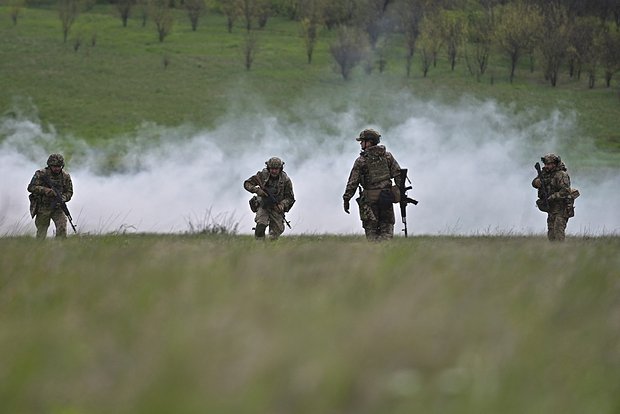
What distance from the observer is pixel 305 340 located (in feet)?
8.75

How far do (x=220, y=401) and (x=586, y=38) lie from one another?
81.4 m

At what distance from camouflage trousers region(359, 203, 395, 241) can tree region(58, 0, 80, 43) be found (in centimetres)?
6818

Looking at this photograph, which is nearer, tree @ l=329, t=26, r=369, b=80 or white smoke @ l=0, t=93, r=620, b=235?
white smoke @ l=0, t=93, r=620, b=235

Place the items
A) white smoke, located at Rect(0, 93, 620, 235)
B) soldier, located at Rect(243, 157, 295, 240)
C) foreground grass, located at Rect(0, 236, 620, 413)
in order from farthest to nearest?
white smoke, located at Rect(0, 93, 620, 235), soldier, located at Rect(243, 157, 295, 240), foreground grass, located at Rect(0, 236, 620, 413)

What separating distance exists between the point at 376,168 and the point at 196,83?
5303 centimetres

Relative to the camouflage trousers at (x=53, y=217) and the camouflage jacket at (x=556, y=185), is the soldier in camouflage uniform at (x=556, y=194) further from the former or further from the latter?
the camouflage trousers at (x=53, y=217)

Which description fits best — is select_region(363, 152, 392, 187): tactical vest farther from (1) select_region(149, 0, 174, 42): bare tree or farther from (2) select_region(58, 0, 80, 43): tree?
(1) select_region(149, 0, 174, 42): bare tree

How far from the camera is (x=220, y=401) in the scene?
208cm

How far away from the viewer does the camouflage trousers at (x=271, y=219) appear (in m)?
17.5

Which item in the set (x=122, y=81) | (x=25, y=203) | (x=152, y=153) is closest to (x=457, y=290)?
(x=25, y=203)

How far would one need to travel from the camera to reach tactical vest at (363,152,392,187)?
1565cm

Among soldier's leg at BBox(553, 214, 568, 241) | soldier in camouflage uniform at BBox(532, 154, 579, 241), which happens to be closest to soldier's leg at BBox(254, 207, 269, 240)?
soldier in camouflage uniform at BBox(532, 154, 579, 241)

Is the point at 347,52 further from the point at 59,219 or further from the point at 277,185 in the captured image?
the point at 277,185

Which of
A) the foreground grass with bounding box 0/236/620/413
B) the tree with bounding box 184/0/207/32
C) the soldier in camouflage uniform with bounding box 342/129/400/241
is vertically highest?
the tree with bounding box 184/0/207/32
